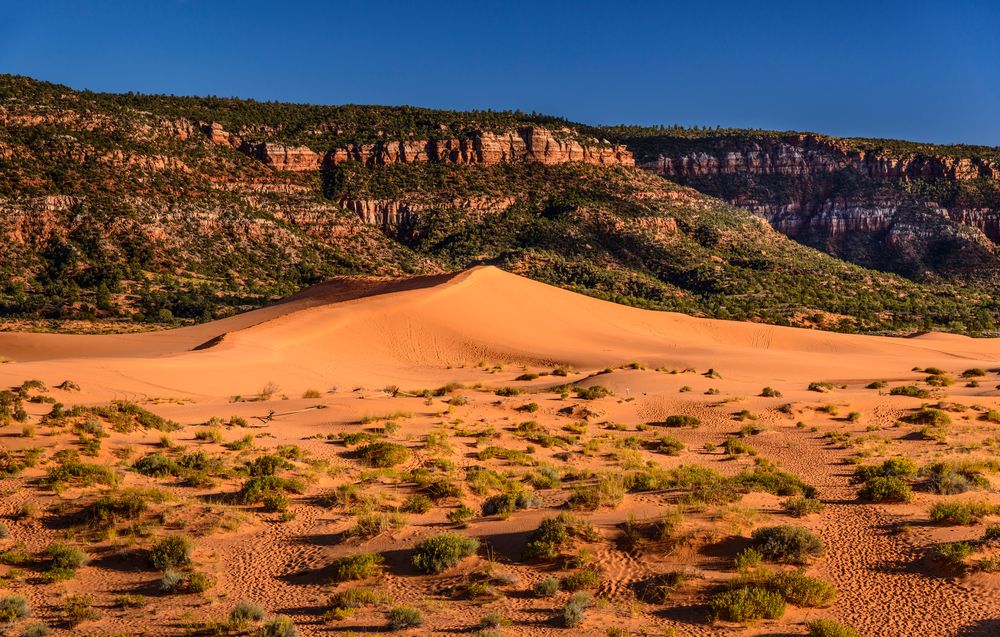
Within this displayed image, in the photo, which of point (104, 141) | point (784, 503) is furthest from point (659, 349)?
point (104, 141)

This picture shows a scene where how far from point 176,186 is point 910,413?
70512 millimetres

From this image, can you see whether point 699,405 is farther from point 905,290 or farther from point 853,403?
point 905,290

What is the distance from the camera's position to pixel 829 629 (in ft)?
25.6

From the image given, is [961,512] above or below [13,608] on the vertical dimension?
above

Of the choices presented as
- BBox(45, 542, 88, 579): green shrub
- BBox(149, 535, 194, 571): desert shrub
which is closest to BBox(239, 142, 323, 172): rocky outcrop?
BBox(45, 542, 88, 579): green shrub

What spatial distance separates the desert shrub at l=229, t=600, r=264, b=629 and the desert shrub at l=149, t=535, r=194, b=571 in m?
1.80

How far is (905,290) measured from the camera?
80438 mm

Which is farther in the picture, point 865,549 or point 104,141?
point 104,141

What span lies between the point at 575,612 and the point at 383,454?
7981mm

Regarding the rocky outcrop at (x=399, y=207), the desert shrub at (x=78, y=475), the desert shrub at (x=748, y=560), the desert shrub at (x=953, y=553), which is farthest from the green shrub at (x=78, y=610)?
the rocky outcrop at (x=399, y=207)

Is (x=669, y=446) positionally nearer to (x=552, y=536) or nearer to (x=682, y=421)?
(x=682, y=421)

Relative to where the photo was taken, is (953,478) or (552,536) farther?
(953,478)

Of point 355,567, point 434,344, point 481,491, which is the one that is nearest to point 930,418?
point 481,491

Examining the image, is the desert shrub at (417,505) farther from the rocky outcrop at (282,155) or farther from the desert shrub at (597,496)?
the rocky outcrop at (282,155)
